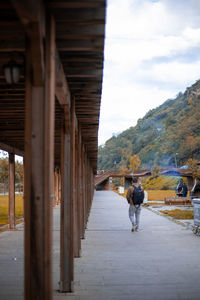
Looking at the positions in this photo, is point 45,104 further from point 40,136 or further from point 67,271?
point 67,271

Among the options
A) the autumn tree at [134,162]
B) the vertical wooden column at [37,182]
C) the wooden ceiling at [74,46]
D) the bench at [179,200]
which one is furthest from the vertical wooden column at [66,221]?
the autumn tree at [134,162]

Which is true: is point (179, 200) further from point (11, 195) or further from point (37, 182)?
point (37, 182)

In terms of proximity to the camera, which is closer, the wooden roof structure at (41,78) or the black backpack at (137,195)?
the wooden roof structure at (41,78)

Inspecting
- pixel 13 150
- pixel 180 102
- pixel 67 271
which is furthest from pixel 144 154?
pixel 67 271

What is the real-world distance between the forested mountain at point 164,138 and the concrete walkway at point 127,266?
71.3m

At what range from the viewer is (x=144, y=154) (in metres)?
102

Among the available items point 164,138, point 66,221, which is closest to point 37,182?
point 66,221

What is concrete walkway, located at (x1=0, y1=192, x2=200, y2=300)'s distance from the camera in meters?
5.00

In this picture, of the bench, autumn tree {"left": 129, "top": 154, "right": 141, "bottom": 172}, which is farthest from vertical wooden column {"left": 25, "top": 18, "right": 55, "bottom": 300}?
autumn tree {"left": 129, "top": 154, "right": 141, "bottom": 172}

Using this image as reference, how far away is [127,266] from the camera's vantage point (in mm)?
6469

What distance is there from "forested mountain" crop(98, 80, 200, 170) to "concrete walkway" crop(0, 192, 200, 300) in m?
71.3

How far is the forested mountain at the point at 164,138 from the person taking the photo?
282ft

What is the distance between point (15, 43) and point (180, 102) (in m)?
119

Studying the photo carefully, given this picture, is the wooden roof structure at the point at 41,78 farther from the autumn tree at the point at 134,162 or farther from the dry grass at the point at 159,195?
the autumn tree at the point at 134,162
